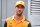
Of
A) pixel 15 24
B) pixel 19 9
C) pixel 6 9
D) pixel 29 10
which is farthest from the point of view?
pixel 6 9

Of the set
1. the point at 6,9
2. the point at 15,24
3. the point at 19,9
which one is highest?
the point at 19,9

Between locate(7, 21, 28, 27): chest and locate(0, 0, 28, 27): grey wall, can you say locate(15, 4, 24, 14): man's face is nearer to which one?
locate(7, 21, 28, 27): chest

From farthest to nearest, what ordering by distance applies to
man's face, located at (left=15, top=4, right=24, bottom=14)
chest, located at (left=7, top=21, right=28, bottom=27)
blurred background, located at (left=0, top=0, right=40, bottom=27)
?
1. blurred background, located at (left=0, top=0, right=40, bottom=27)
2. chest, located at (left=7, top=21, right=28, bottom=27)
3. man's face, located at (left=15, top=4, right=24, bottom=14)

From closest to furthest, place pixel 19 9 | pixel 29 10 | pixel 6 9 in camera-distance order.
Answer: pixel 19 9 < pixel 29 10 < pixel 6 9

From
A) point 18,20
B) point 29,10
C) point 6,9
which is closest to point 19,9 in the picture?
point 18,20

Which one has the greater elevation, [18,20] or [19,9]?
[19,9]

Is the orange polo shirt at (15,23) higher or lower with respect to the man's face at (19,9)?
lower

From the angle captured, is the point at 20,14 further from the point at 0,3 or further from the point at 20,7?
the point at 0,3

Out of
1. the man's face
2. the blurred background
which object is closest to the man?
the man's face

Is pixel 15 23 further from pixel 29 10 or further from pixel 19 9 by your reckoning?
pixel 29 10

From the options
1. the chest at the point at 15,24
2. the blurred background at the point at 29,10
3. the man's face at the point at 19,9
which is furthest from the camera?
the blurred background at the point at 29,10

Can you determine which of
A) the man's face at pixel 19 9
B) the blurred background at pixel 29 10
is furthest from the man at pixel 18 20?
the blurred background at pixel 29 10

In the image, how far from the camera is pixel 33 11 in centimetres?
476

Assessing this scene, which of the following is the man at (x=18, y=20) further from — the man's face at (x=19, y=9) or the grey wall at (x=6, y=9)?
the grey wall at (x=6, y=9)
